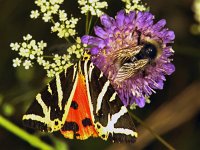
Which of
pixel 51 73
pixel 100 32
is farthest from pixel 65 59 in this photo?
pixel 100 32

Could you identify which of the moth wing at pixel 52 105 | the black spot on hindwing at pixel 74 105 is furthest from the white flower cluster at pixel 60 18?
the black spot on hindwing at pixel 74 105

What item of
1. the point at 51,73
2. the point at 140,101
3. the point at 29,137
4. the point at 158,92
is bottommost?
the point at 158,92

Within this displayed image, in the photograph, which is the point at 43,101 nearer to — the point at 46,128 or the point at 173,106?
the point at 46,128

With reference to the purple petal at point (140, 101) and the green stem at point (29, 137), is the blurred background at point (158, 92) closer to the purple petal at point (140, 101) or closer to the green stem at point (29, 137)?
the green stem at point (29, 137)

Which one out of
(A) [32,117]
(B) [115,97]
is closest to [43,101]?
(A) [32,117]

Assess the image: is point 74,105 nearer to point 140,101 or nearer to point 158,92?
point 140,101

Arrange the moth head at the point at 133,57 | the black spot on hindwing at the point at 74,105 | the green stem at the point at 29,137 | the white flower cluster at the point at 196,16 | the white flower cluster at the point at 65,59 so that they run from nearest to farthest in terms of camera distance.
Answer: the black spot on hindwing at the point at 74,105 < the moth head at the point at 133,57 < the white flower cluster at the point at 65,59 < the green stem at the point at 29,137 < the white flower cluster at the point at 196,16

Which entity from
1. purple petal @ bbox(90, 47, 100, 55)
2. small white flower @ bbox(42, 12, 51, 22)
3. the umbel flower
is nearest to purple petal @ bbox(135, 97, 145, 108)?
the umbel flower
